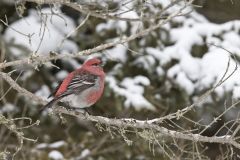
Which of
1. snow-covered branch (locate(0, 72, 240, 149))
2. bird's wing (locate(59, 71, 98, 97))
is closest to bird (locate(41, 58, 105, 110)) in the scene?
bird's wing (locate(59, 71, 98, 97))

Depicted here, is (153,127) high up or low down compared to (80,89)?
up

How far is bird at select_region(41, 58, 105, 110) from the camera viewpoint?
6828mm

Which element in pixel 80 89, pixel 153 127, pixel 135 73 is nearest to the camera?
pixel 153 127

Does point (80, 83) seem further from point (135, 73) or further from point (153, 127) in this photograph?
point (135, 73)

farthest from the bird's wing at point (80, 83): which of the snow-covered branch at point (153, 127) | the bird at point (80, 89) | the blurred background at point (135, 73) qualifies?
the blurred background at point (135, 73)

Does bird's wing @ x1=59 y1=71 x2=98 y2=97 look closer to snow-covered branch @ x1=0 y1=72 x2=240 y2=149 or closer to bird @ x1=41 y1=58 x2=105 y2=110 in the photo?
bird @ x1=41 y1=58 x2=105 y2=110

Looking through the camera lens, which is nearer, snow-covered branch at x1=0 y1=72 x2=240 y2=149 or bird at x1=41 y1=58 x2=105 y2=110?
snow-covered branch at x1=0 y1=72 x2=240 y2=149

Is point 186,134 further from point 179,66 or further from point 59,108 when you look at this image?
point 179,66

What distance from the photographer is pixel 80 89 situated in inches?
275

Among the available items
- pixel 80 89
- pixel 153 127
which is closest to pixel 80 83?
pixel 80 89

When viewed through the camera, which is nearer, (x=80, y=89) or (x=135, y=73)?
(x=80, y=89)

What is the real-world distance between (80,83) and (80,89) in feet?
0.22

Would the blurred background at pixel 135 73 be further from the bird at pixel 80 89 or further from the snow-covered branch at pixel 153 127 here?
the snow-covered branch at pixel 153 127

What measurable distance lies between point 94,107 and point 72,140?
2.03 feet
